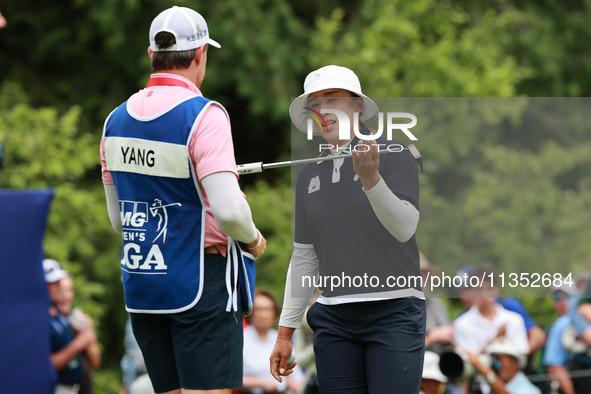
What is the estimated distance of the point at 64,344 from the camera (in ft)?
20.8

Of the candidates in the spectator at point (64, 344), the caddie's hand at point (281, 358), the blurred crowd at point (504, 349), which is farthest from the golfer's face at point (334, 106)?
the spectator at point (64, 344)

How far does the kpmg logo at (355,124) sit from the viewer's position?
3.30m

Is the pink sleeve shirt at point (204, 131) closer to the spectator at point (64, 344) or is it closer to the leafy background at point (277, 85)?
the leafy background at point (277, 85)

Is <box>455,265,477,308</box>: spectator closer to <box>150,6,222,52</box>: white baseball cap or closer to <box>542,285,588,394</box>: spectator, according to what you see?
<box>150,6,222,52</box>: white baseball cap

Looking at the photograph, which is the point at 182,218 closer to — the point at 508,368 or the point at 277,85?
the point at 508,368

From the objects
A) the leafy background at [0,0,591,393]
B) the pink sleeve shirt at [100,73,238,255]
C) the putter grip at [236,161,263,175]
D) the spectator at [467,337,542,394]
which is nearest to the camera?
the pink sleeve shirt at [100,73,238,255]

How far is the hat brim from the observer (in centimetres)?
336

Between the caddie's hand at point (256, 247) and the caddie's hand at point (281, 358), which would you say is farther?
the caddie's hand at point (281, 358)

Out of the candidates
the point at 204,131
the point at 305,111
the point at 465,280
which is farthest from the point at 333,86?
the point at 465,280

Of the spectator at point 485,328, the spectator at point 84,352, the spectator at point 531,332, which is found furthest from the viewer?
the spectator at point 531,332

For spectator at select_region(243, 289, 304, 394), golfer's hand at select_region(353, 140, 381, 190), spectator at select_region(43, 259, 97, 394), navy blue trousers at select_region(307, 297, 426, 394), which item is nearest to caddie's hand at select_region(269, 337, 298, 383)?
navy blue trousers at select_region(307, 297, 426, 394)

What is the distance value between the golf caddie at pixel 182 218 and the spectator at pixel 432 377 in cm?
235

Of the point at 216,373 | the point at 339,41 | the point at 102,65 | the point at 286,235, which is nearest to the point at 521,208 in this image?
the point at 216,373

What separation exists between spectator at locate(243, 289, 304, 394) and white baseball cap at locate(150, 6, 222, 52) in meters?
3.51
